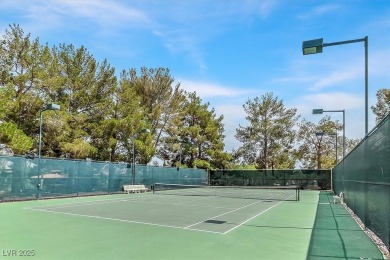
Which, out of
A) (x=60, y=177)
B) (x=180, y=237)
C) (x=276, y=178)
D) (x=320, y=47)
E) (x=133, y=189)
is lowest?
(x=133, y=189)

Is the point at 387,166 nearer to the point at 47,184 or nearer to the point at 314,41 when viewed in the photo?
the point at 314,41

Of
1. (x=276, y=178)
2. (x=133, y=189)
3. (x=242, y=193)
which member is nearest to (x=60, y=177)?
(x=133, y=189)

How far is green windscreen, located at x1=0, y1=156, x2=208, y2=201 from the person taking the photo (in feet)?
52.0

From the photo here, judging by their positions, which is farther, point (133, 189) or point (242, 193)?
point (242, 193)

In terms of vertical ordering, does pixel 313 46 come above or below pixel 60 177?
above

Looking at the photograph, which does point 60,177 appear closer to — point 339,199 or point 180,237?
point 180,237

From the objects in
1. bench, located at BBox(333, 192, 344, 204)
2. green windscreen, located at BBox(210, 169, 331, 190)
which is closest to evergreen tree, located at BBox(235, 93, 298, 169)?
green windscreen, located at BBox(210, 169, 331, 190)

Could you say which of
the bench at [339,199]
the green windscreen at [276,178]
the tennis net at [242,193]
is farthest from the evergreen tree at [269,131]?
the bench at [339,199]

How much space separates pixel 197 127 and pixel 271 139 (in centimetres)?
974

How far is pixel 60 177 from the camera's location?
1864 cm

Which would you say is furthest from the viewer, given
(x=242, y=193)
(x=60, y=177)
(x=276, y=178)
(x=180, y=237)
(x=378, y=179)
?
(x=276, y=178)

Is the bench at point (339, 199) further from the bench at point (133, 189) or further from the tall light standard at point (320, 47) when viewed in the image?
the bench at point (133, 189)

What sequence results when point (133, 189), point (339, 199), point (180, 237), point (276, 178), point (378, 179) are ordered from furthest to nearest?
point (276, 178)
point (133, 189)
point (339, 199)
point (180, 237)
point (378, 179)

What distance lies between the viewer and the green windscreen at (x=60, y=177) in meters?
15.9
